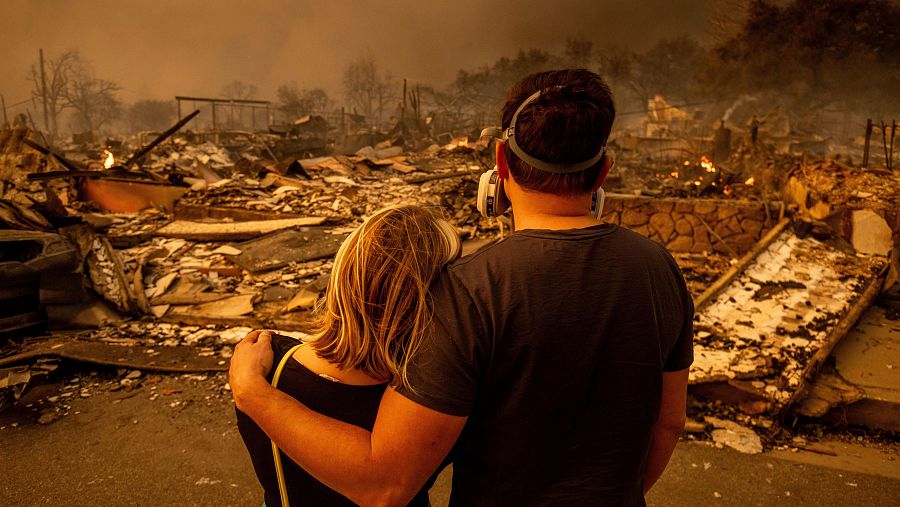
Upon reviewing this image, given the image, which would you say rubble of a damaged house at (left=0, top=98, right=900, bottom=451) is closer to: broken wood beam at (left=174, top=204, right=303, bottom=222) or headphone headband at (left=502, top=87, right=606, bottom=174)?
broken wood beam at (left=174, top=204, right=303, bottom=222)

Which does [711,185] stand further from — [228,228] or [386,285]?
[386,285]

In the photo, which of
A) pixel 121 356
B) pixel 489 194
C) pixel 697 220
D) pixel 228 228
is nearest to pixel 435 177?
pixel 228 228

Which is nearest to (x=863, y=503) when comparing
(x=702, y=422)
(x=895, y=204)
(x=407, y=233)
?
(x=702, y=422)

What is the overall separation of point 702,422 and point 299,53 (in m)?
107

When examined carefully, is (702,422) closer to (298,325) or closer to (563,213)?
(563,213)

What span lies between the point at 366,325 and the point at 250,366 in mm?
317

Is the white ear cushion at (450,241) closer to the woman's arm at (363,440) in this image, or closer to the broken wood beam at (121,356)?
the woman's arm at (363,440)

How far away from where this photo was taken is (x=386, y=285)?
1.05 meters

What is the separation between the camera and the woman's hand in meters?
1.12

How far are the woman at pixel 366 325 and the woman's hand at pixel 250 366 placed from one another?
0.10ft

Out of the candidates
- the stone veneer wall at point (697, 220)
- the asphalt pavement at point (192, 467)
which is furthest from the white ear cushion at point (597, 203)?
the stone veneer wall at point (697, 220)

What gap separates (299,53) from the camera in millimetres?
Result: 97688

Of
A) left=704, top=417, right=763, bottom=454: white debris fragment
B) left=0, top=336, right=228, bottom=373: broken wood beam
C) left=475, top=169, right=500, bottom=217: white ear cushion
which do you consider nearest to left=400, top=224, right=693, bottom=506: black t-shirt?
left=475, top=169, right=500, bottom=217: white ear cushion

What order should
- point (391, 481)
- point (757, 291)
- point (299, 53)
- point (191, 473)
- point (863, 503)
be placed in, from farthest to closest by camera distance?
point (299, 53) < point (757, 291) < point (191, 473) < point (863, 503) < point (391, 481)
